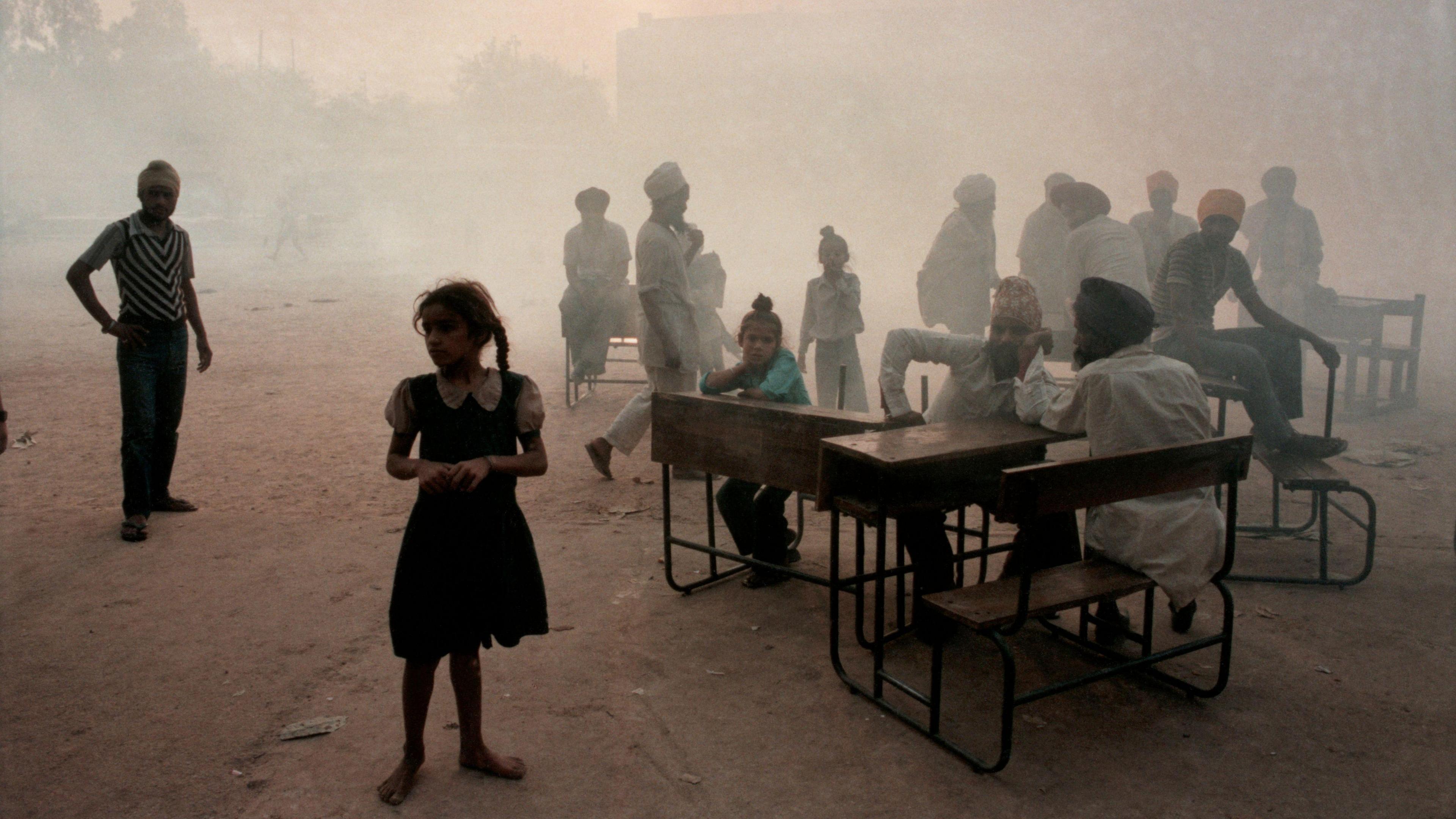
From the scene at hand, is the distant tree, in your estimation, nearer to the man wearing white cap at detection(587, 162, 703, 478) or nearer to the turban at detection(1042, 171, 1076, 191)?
the turban at detection(1042, 171, 1076, 191)

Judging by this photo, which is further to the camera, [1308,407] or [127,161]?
[127,161]

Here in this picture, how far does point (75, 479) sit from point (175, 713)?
3969 mm

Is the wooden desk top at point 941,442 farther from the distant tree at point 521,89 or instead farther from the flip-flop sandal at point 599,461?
the distant tree at point 521,89

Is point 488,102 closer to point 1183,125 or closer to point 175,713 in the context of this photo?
point 1183,125

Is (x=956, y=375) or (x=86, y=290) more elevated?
(x=86, y=290)

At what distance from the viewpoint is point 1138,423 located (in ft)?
12.7

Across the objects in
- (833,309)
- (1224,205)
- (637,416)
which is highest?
(1224,205)

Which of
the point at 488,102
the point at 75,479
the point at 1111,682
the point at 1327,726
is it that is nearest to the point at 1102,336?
the point at 1111,682

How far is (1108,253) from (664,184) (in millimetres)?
2903

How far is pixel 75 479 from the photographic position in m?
6.76

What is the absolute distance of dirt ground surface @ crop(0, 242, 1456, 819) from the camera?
3.14 m

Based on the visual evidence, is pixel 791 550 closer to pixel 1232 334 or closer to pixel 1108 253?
pixel 1108 253

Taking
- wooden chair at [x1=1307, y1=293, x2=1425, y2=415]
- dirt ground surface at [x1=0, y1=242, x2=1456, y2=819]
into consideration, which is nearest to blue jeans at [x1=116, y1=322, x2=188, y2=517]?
dirt ground surface at [x1=0, y1=242, x2=1456, y2=819]

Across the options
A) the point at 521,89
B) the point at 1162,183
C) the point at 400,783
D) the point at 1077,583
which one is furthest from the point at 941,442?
the point at 521,89
